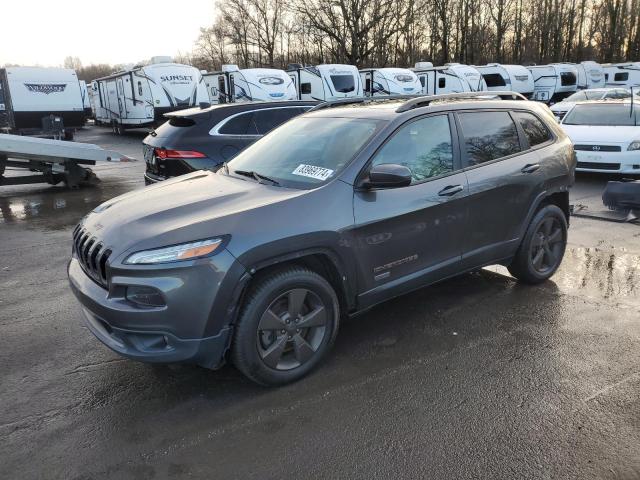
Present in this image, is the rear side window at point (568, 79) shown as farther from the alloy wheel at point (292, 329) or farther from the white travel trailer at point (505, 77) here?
the alloy wheel at point (292, 329)

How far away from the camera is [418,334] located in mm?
4078

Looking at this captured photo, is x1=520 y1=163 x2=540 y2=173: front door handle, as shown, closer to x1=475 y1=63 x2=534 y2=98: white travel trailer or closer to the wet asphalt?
the wet asphalt

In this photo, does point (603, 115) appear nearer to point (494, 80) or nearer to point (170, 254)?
point (170, 254)

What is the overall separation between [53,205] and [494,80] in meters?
25.1

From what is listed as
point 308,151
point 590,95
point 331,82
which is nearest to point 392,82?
point 331,82

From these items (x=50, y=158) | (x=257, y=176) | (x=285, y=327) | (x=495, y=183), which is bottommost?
(x=285, y=327)

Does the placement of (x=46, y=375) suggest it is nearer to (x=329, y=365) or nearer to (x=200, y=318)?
(x=200, y=318)

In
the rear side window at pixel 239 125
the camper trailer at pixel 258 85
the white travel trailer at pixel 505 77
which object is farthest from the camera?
the white travel trailer at pixel 505 77

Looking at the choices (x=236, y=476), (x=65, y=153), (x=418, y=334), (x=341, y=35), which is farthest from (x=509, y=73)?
(x=236, y=476)

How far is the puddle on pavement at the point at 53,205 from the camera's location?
8305 mm

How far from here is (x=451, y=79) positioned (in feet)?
83.8

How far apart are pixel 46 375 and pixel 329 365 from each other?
6.44ft

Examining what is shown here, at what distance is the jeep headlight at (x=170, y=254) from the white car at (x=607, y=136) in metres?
9.36

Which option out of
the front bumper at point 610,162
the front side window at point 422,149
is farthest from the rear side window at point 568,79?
the front side window at point 422,149
